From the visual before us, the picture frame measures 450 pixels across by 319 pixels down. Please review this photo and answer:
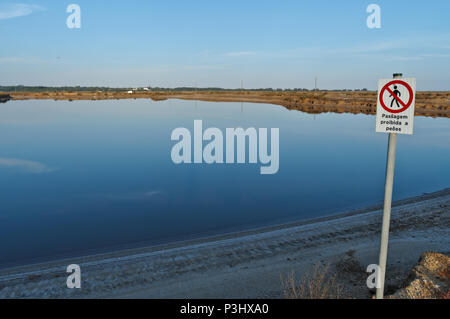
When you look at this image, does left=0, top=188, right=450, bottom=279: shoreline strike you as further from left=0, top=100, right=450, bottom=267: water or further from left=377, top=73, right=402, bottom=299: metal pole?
left=377, top=73, right=402, bottom=299: metal pole

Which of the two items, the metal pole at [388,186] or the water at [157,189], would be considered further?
the water at [157,189]

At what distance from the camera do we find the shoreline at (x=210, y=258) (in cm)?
656

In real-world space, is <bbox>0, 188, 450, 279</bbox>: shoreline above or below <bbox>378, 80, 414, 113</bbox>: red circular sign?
below

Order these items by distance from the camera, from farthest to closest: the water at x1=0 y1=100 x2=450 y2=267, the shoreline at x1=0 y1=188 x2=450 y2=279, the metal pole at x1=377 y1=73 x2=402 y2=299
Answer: the water at x1=0 y1=100 x2=450 y2=267, the shoreline at x1=0 y1=188 x2=450 y2=279, the metal pole at x1=377 y1=73 x2=402 y2=299

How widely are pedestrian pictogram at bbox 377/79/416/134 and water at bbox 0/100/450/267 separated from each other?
7328 millimetres

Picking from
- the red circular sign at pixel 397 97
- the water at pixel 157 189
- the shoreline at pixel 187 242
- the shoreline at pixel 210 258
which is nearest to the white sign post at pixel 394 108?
the red circular sign at pixel 397 97

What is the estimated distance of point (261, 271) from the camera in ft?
23.2

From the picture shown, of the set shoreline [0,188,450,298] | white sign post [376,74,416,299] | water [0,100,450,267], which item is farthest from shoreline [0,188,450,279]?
white sign post [376,74,416,299]

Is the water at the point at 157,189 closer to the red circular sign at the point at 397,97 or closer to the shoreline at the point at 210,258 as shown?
the shoreline at the point at 210,258

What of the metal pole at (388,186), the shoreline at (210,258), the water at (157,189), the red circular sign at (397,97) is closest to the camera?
the red circular sign at (397,97)

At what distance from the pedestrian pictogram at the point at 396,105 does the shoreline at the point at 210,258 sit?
11.7 feet

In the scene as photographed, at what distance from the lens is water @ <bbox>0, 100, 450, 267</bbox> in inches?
413

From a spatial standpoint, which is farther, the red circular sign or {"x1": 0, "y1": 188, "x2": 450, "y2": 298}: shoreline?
{"x1": 0, "y1": 188, "x2": 450, "y2": 298}: shoreline

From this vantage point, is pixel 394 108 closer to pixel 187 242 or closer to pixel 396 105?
pixel 396 105
